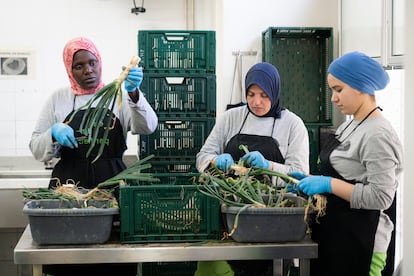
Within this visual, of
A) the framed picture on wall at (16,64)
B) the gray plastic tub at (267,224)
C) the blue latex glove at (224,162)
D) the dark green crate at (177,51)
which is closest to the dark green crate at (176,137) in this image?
the dark green crate at (177,51)

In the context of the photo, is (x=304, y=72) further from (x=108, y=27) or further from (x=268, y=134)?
(x=108, y=27)

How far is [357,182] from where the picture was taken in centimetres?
192

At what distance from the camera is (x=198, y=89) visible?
8.56ft

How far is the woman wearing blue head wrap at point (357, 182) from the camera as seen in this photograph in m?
1.84

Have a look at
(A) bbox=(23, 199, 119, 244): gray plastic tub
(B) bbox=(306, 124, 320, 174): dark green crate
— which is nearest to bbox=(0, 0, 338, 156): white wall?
(B) bbox=(306, 124, 320, 174): dark green crate

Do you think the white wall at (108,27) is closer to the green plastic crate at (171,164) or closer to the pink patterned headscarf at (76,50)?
the green plastic crate at (171,164)

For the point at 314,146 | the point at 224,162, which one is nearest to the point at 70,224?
the point at 224,162

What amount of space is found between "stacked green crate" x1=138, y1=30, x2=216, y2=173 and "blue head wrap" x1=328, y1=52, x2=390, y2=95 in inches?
30.5

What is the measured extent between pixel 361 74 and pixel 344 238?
1.96ft

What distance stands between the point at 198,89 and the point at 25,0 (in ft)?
5.85

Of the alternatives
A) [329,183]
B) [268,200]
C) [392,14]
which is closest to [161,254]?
[268,200]

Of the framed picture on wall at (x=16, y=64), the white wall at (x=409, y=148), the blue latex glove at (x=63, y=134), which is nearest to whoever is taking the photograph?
the white wall at (x=409, y=148)

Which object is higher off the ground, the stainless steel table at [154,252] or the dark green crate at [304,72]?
the dark green crate at [304,72]

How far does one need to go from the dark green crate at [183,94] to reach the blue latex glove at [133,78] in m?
0.37
